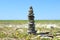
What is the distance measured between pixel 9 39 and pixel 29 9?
1177 cm

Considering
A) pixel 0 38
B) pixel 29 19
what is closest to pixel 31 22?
pixel 29 19

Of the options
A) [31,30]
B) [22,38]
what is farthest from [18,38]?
[31,30]

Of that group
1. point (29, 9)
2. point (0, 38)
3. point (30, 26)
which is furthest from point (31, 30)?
point (0, 38)

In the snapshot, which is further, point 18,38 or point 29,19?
point 29,19

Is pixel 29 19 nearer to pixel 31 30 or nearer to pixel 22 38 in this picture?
pixel 31 30

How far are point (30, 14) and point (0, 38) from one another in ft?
35.1

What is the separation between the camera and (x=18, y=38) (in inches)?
1021

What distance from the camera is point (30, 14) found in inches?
1432

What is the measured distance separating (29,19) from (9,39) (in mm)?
11843

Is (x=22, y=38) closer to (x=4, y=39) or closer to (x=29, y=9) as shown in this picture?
(x=4, y=39)

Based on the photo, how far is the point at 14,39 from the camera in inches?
1001

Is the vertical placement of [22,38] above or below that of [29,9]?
below

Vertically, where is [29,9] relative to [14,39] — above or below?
above

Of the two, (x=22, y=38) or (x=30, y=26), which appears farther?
(x=30, y=26)
